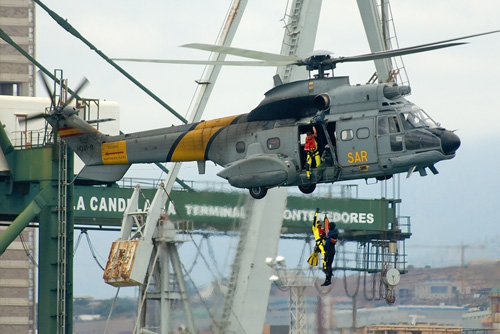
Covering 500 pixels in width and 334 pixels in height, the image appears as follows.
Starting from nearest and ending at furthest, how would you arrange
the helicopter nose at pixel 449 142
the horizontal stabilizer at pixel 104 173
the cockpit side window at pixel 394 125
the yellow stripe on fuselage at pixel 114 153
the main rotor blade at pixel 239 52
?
1. the main rotor blade at pixel 239 52
2. the helicopter nose at pixel 449 142
3. the cockpit side window at pixel 394 125
4. the yellow stripe on fuselage at pixel 114 153
5. the horizontal stabilizer at pixel 104 173

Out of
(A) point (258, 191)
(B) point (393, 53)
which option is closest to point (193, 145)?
(A) point (258, 191)

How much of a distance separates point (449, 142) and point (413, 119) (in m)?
1.19

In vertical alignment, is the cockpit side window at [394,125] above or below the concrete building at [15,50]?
below

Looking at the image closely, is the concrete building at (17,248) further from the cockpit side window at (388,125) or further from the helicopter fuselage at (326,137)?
the cockpit side window at (388,125)

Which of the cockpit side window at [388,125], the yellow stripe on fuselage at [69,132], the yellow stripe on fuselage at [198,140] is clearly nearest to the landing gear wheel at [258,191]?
the yellow stripe on fuselage at [198,140]

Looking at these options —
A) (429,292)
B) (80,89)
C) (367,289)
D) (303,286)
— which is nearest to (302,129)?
(80,89)

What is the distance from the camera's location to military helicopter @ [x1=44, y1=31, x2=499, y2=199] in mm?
29391

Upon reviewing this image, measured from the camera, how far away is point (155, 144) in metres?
34.7

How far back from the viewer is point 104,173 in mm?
36656

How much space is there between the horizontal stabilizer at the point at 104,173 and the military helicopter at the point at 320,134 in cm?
290

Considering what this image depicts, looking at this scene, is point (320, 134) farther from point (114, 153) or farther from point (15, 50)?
point (15, 50)

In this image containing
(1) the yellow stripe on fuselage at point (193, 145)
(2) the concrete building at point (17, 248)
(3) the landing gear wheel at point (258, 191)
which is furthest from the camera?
(2) the concrete building at point (17, 248)

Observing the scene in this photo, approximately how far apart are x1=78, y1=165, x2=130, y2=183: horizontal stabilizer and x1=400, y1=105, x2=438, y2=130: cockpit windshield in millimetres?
10500

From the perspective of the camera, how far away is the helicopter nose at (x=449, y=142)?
2917 centimetres
